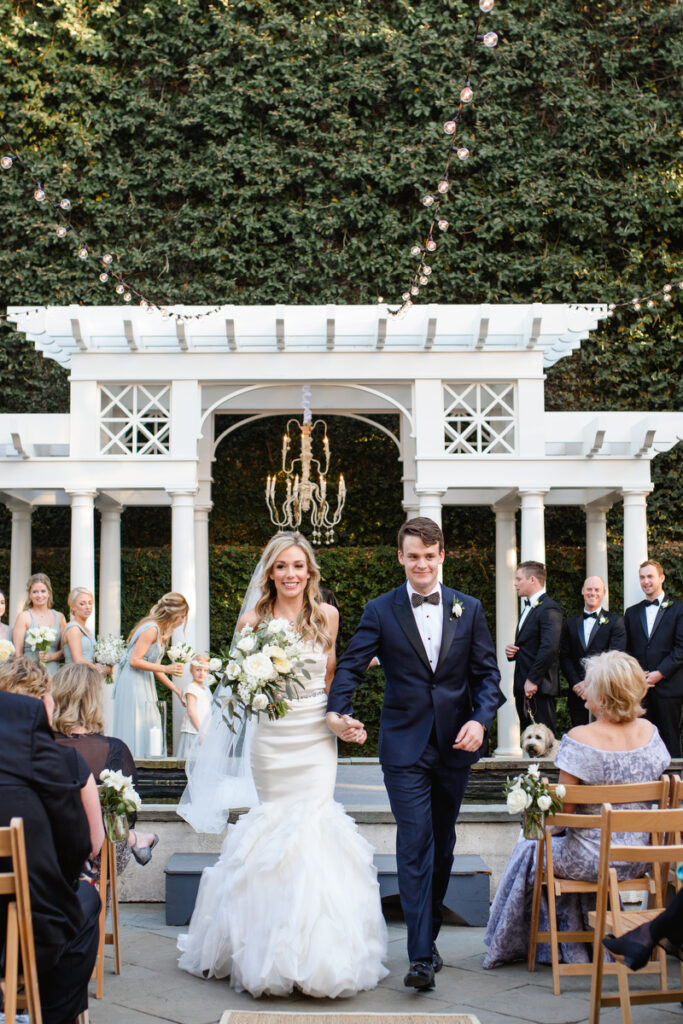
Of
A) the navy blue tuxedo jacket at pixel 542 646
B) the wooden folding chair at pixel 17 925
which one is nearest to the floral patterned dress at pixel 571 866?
the wooden folding chair at pixel 17 925

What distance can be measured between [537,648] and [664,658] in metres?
1.02

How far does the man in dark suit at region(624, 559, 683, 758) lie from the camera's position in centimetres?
831

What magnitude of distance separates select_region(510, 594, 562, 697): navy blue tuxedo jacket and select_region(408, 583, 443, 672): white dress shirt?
3.41 meters

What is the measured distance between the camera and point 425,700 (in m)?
4.72

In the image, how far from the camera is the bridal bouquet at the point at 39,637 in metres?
8.15

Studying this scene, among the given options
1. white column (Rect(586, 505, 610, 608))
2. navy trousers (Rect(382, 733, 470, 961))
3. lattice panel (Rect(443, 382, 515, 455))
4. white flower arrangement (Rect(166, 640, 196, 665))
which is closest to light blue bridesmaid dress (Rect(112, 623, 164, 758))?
white flower arrangement (Rect(166, 640, 196, 665))

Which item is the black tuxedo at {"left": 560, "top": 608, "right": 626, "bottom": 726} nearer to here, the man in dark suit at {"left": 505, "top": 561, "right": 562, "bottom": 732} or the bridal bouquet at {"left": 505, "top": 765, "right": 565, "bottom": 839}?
the man in dark suit at {"left": 505, "top": 561, "right": 562, "bottom": 732}

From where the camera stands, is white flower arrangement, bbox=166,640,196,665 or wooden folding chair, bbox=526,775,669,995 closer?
wooden folding chair, bbox=526,775,669,995

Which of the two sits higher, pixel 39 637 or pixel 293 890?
pixel 39 637

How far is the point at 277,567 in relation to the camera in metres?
5.00

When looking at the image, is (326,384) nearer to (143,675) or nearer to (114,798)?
(143,675)

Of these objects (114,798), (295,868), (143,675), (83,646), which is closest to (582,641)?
(143,675)

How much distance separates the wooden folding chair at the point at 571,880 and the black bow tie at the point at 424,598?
99 centimetres

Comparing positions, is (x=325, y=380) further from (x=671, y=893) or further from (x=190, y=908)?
(x=671, y=893)
